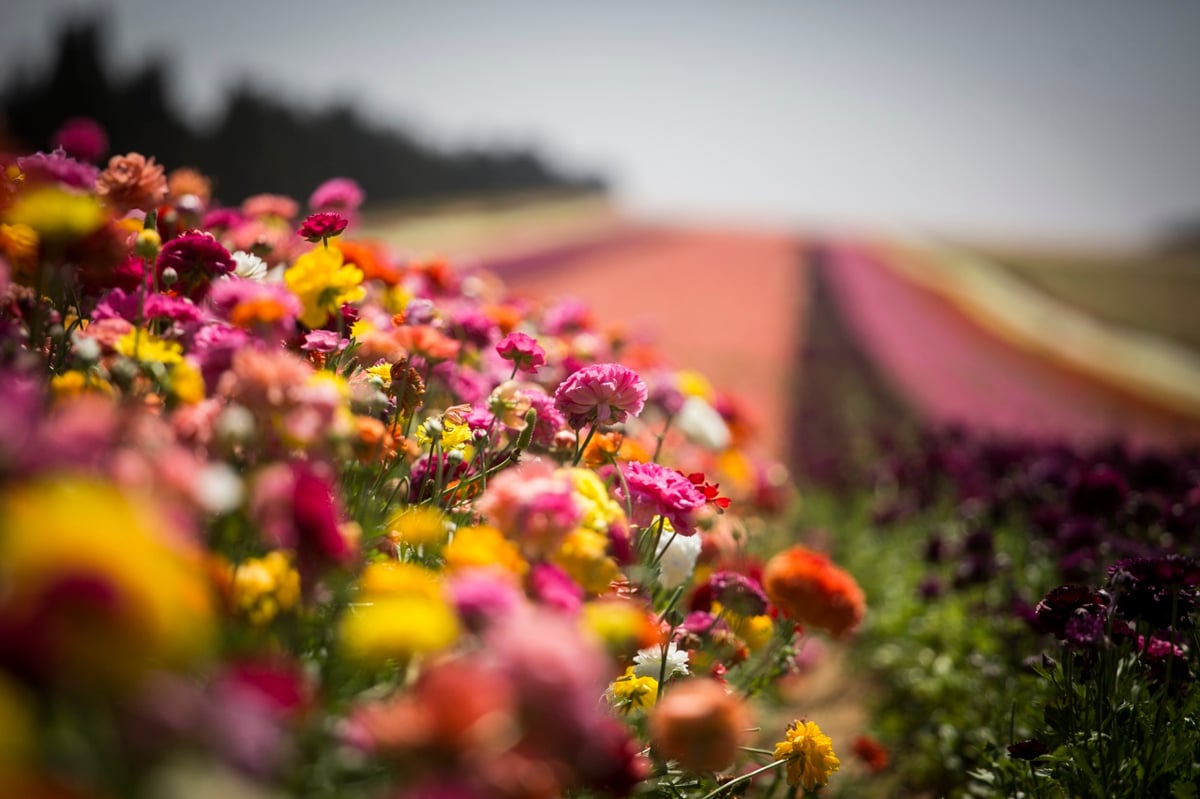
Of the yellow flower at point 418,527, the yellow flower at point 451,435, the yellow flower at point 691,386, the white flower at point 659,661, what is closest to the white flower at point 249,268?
the yellow flower at point 451,435

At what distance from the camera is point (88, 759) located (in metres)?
0.55

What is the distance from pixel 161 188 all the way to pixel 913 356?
1091 centimetres

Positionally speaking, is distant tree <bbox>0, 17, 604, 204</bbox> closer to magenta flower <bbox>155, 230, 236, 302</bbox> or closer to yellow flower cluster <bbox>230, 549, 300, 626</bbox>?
magenta flower <bbox>155, 230, 236, 302</bbox>

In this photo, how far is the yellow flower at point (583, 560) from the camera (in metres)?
0.99

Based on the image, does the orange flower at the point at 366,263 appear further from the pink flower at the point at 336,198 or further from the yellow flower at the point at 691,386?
the yellow flower at the point at 691,386

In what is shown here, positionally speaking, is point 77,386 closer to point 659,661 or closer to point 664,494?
point 664,494

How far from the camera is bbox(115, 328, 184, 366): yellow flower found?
116 centimetres

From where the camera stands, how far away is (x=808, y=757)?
145 cm

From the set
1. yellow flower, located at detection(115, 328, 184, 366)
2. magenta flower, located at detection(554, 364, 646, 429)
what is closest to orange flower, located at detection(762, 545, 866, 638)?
magenta flower, located at detection(554, 364, 646, 429)

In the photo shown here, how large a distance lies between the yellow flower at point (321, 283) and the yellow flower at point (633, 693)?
837mm

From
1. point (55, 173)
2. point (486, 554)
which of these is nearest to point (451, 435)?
point (486, 554)

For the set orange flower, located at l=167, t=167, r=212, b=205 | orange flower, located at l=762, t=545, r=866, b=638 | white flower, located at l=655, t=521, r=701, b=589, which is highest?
orange flower, located at l=167, t=167, r=212, b=205

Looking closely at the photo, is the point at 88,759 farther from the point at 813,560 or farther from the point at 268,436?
the point at 813,560

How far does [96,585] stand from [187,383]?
601 millimetres
